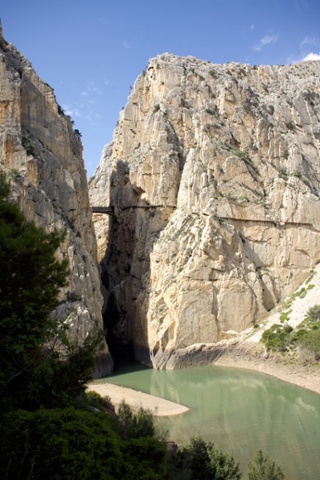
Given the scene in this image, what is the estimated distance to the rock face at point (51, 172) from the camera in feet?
131

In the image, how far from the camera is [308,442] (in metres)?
22.2

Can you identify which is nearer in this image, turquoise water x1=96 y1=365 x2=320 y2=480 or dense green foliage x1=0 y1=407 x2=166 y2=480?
dense green foliage x1=0 y1=407 x2=166 y2=480

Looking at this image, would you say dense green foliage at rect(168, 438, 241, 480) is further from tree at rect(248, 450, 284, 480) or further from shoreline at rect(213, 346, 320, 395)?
shoreline at rect(213, 346, 320, 395)

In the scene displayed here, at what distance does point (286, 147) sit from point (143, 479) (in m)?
56.7

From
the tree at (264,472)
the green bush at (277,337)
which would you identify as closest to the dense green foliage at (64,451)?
the tree at (264,472)

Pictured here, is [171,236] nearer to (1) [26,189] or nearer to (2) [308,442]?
(1) [26,189]

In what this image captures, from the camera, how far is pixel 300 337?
3969 cm

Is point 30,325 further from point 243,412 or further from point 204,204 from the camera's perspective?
point 204,204

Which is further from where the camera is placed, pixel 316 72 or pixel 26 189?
pixel 316 72

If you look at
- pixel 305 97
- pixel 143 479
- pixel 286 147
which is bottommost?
pixel 143 479

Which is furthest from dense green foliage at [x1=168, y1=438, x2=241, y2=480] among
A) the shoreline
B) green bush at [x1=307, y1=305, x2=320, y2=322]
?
green bush at [x1=307, y1=305, x2=320, y2=322]

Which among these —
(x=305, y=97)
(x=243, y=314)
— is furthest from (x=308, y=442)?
(x=305, y=97)

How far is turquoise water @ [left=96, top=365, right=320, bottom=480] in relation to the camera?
68.6 ft

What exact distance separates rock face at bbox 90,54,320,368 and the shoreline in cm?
287
